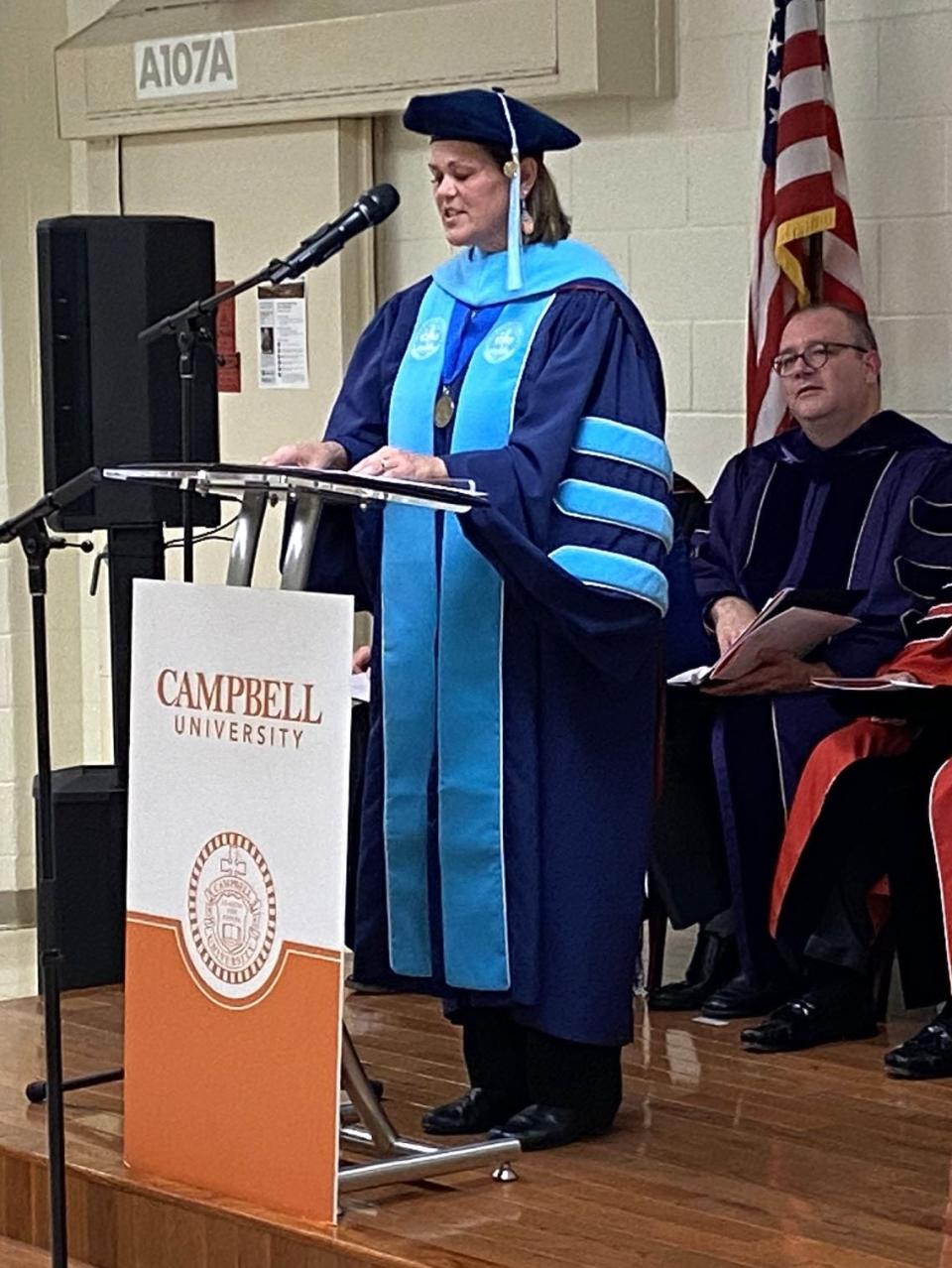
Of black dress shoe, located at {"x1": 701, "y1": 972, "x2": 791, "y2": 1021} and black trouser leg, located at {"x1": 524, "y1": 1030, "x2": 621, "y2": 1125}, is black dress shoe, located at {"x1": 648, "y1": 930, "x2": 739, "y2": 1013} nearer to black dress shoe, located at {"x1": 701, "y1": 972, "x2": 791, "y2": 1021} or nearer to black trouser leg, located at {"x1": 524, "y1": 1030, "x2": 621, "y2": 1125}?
black dress shoe, located at {"x1": 701, "y1": 972, "x2": 791, "y2": 1021}

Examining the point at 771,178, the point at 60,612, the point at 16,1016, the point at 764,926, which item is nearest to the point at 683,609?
the point at 764,926

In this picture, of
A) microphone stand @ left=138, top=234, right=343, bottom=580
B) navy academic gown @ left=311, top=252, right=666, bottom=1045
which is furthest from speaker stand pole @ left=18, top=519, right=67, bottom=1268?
navy academic gown @ left=311, top=252, right=666, bottom=1045

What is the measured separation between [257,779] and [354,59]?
2969 millimetres

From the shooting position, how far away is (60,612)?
673 cm

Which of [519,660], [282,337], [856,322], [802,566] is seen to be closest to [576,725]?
[519,660]

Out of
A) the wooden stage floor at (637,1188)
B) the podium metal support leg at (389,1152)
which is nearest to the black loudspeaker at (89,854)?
the wooden stage floor at (637,1188)

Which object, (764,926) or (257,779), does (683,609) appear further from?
(257,779)

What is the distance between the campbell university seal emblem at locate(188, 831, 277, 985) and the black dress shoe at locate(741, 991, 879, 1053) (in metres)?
1.32

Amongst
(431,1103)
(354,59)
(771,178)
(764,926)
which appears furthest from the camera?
(354,59)

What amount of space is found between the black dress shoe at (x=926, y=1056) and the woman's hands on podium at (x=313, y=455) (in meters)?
1.40

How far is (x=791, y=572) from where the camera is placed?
4.79m

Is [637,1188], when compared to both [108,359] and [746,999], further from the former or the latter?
[108,359]

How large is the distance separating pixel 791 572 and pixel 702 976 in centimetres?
80

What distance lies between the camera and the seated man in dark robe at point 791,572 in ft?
14.9
